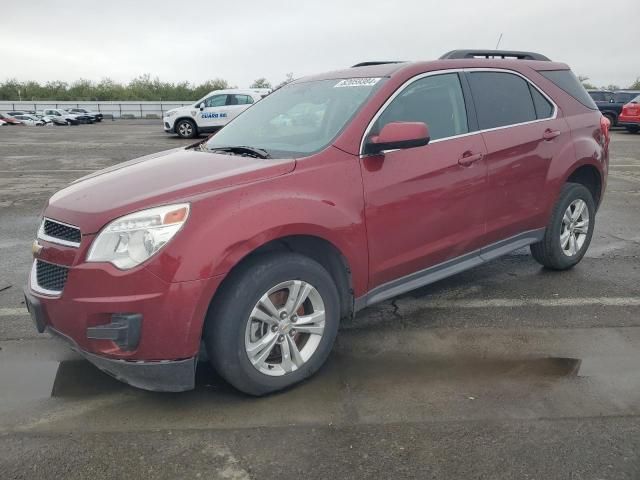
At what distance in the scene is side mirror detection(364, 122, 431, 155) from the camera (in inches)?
128

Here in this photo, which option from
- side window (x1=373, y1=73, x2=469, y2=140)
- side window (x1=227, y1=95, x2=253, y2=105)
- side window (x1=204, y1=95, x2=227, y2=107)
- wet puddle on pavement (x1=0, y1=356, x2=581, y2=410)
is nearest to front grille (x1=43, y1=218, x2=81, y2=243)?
wet puddle on pavement (x1=0, y1=356, x2=581, y2=410)

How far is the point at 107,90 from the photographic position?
78312 mm

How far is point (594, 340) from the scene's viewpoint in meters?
3.73

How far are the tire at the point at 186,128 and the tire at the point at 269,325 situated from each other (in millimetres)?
20106

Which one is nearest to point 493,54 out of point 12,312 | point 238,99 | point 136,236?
point 136,236

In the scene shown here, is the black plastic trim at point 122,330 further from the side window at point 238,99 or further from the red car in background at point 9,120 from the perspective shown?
the red car in background at point 9,120

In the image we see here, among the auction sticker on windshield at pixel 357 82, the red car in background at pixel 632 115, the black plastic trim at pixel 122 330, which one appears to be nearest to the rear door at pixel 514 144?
the auction sticker on windshield at pixel 357 82

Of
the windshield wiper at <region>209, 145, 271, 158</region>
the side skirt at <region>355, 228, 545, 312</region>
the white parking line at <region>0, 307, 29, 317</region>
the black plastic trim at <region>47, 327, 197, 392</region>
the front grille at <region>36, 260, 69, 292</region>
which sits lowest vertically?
the white parking line at <region>0, 307, 29, 317</region>

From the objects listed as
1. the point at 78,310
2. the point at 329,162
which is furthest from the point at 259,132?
the point at 78,310

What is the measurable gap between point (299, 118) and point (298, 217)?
1155mm

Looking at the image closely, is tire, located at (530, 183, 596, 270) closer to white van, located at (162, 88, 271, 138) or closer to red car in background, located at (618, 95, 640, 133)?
white van, located at (162, 88, 271, 138)

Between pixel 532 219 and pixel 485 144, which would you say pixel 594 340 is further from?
pixel 485 144

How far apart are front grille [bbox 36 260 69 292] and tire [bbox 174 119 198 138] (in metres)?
19.9

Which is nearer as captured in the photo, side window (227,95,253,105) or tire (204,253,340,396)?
tire (204,253,340,396)
